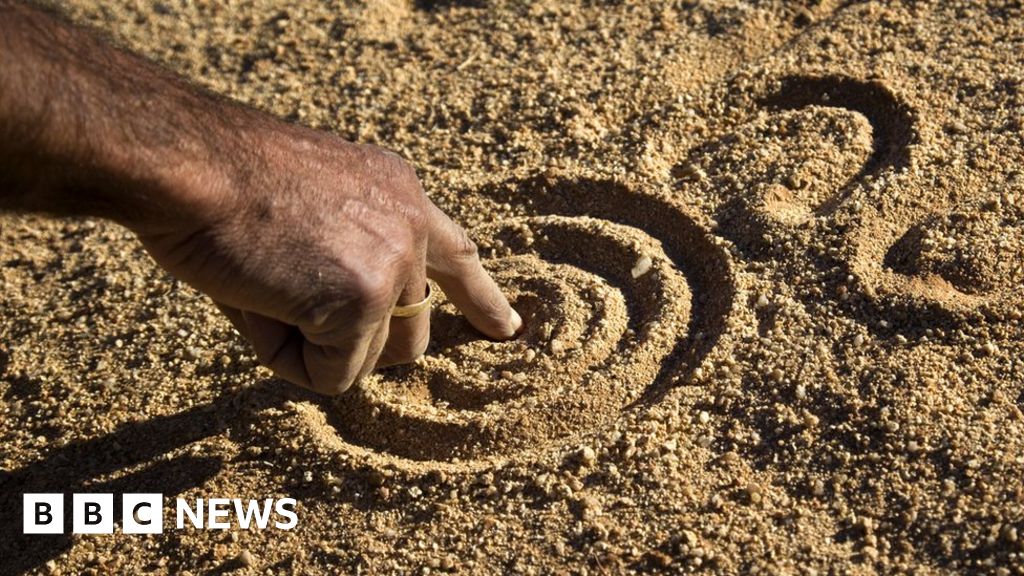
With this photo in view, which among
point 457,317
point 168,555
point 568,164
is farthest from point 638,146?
point 168,555

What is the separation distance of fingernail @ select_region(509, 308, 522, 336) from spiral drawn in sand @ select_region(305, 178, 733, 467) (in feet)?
0.12

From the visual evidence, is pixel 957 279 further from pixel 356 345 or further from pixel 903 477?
pixel 356 345

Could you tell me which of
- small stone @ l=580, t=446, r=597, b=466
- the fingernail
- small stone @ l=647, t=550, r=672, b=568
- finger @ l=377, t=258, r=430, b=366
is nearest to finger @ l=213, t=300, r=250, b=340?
finger @ l=377, t=258, r=430, b=366

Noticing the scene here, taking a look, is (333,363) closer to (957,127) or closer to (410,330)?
(410,330)

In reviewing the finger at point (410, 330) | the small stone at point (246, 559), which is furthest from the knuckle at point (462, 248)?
the small stone at point (246, 559)

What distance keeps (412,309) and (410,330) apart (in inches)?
4.2

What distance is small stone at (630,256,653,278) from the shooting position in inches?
130

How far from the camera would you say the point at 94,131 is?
87.4 inches

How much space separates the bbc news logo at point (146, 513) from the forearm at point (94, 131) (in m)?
0.89

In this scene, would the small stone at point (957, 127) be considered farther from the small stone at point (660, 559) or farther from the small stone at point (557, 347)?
the small stone at point (660, 559)

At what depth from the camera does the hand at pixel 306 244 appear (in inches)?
94.9

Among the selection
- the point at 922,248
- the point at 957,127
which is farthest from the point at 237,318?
the point at 957,127

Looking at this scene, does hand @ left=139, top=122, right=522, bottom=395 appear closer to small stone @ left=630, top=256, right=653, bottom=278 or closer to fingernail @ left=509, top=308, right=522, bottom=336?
fingernail @ left=509, top=308, right=522, bottom=336

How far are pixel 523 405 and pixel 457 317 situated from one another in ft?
1.26
